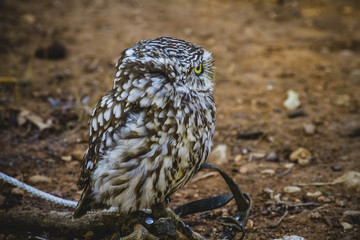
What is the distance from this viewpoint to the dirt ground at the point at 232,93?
279 centimetres

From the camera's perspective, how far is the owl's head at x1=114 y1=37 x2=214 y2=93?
204 cm

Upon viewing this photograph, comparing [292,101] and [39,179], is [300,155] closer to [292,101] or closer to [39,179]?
[292,101]

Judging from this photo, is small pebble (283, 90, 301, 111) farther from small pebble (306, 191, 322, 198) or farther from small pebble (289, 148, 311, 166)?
small pebble (306, 191, 322, 198)

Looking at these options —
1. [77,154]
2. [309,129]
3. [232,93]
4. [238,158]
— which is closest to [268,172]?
[238,158]

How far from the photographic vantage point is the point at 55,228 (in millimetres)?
2328

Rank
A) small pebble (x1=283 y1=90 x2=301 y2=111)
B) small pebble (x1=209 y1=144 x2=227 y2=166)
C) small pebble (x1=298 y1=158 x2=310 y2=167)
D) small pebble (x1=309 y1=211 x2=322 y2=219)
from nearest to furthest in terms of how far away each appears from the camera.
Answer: small pebble (x1=309 y1=211 x2=322 y2=219)
small pebble (x1=298 y1=158 x2=310 y2=167)
small pebble (x1=209 y1=144 x2=227 y2=166)
small pebble (x1=283 y1=90 x2=301 y2=111)

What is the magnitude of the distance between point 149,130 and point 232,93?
2549 mm

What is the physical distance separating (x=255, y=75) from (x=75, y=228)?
3155 millimetres

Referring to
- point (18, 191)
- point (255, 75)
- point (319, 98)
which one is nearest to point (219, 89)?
point (255, 75)

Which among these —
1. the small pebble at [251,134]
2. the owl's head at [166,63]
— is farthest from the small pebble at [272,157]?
the owl's head at [166,63]

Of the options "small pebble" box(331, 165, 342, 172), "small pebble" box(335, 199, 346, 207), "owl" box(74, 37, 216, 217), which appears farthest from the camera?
"small pebble" box(331, 165, 342, 172)

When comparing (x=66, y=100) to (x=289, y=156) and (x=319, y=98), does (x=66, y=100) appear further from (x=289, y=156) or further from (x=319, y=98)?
(x=319, y=98)

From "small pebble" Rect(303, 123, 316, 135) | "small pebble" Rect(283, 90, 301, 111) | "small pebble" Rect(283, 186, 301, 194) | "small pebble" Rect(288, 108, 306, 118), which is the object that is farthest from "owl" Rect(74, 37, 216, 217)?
"small pebble" Rect(283, 90, 301, 111)

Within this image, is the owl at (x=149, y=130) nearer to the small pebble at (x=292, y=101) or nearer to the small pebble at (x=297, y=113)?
the small pebble at (x=297, y=113)
